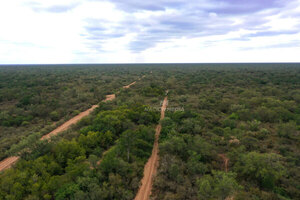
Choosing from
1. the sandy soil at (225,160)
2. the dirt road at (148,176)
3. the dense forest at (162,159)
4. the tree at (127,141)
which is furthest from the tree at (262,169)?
the tree at (127,141)

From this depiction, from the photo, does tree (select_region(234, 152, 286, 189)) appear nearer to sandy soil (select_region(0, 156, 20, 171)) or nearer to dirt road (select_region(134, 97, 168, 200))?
dirt road (select_region(134, 97, 168, 200))

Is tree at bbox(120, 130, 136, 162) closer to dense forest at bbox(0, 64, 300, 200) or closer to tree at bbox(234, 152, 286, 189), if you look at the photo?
dense forest at bbox(0, 64, 300, 200)

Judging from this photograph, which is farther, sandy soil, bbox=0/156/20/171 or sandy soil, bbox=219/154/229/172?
sandy soil, bbox=0/156/20/171

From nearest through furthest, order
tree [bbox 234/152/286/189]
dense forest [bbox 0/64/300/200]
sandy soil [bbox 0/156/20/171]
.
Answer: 1. dense forest [bbox 0/64/300/200]
2. tree [bbox 234/152/286/189]
3. sandy soil [bbox 0/156/20/171]

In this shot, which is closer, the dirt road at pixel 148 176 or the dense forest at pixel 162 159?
the dense forest at pixel 162 159

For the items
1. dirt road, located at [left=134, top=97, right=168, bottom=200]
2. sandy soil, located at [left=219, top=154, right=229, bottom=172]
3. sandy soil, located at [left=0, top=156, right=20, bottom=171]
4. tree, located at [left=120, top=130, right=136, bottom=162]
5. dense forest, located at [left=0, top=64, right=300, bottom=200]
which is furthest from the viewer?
tree, located at [left=120, top=130, right=136, bottom=162]

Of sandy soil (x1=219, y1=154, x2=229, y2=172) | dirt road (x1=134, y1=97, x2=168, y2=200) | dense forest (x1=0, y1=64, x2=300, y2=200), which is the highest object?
dense forest (x1=0, y1=64, x2=300, y2=200)

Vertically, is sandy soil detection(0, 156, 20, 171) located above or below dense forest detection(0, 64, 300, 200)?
below

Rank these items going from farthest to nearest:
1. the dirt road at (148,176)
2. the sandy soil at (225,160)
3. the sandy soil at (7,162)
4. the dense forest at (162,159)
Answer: the sandy soil at (7,162) → the sandy soil at (225,160) → the dirt road at (148,176) → the dense forest at (162,159)

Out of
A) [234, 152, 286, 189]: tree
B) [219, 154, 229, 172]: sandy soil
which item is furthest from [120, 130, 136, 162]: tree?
[234, 152, 286, 189]: tree

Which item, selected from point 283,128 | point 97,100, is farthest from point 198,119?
point 97,100

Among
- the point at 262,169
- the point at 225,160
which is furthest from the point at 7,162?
the point at 262,169

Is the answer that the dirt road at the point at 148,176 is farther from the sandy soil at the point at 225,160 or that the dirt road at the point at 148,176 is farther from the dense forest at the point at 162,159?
the sandy soil at the point at 225,160
